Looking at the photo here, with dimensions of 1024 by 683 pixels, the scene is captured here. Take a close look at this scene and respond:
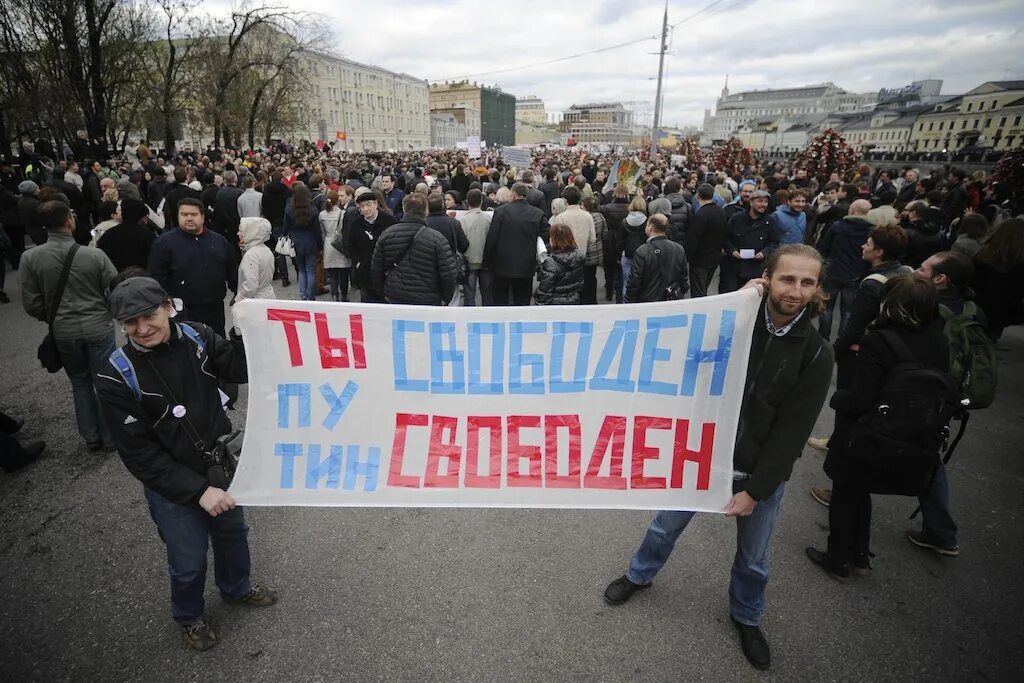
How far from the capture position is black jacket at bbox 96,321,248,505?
82.5 inches

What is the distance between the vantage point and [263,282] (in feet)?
15.0

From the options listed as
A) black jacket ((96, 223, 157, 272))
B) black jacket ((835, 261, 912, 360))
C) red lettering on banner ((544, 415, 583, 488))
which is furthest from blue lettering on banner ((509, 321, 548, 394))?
black jacket ((96, 223, 157, 272))

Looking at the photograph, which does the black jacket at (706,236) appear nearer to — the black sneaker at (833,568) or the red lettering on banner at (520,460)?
the black sneaker at (833,568)

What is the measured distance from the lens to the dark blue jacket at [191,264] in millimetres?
4246

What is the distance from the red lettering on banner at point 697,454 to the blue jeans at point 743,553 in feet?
0.51

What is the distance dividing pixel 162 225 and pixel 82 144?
15.3m

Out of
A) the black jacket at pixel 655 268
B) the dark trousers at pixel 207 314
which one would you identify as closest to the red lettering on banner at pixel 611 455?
the black jacket at pixel 655 268

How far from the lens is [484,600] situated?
2.78 meters

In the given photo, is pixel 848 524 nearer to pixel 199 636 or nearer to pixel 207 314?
pixel 199 636

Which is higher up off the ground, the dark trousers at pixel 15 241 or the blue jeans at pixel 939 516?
the dark trousers at pixel 15 241

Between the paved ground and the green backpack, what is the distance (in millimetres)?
1075

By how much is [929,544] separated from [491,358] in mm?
3017

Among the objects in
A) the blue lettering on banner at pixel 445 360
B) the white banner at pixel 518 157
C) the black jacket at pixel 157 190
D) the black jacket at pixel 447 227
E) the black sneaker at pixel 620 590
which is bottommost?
the black sneaker at pixel 620 590

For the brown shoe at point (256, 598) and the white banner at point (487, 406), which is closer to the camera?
the white banner at point (487, 406)
